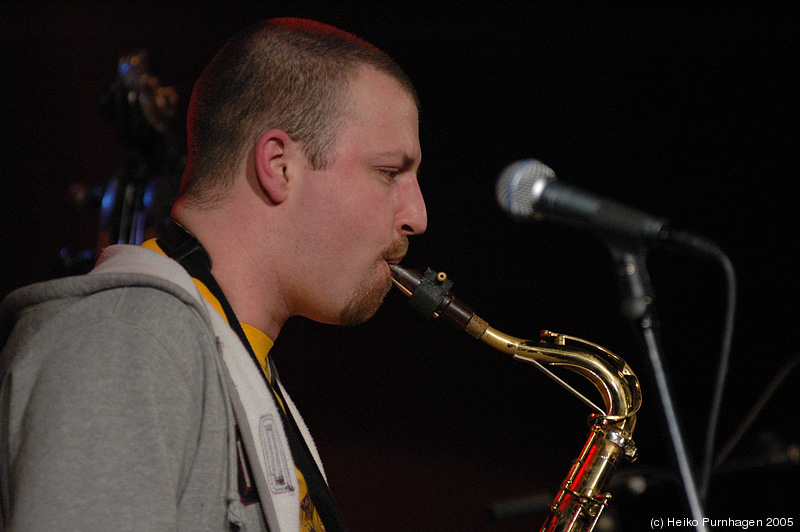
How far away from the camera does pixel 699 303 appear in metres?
Result: 3.48

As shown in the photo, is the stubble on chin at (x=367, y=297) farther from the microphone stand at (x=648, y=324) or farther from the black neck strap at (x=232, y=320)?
the microphone stand at (x=648, y=324)

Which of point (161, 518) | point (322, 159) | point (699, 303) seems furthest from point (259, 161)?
point (699, 303)

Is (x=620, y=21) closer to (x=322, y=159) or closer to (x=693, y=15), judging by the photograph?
(x=693, y=15)

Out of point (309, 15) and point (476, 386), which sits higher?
point (309, 15)

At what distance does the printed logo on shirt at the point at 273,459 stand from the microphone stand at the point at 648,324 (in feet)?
2.38

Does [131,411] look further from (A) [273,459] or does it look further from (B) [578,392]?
(B) [578,392]

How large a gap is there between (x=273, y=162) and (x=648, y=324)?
94cm

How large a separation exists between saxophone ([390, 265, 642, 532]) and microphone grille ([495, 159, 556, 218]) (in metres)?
0.67

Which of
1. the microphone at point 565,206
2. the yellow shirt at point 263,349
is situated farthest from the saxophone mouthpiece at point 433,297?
the microphone at point 565,206

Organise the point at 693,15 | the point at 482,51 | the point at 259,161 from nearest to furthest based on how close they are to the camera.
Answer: the point at 259,161 → the point at 693,15 → the point at 482,51

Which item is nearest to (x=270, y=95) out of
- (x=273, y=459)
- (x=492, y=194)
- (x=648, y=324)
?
(x=273, y=459)

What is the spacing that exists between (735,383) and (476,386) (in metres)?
1.28

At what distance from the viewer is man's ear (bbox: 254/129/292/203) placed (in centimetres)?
167

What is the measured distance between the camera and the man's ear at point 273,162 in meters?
1.67
